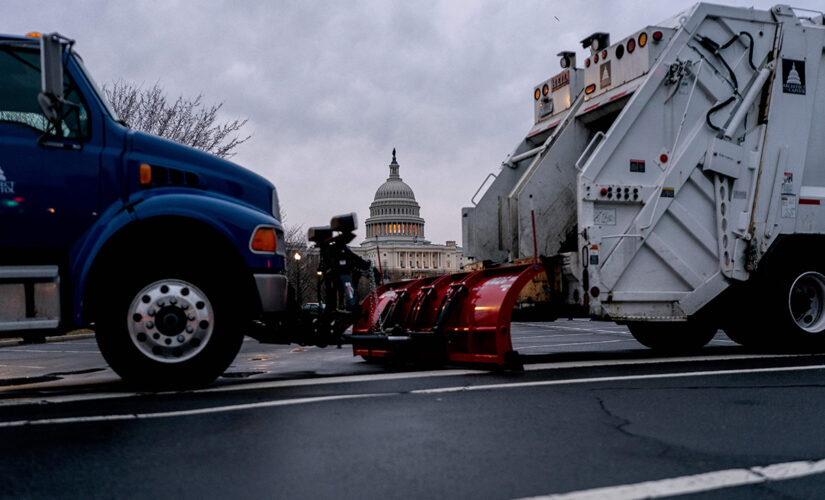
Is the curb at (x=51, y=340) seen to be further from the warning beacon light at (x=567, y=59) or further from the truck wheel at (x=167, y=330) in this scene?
the warning beacon light at (x=567, y=59)

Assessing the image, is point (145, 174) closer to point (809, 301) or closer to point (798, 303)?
point (798, 303)

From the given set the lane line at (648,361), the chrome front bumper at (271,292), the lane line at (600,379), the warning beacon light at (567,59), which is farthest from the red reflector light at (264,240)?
the warning beacon light at (567,59)

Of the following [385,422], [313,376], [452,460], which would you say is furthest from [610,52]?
[452,460]

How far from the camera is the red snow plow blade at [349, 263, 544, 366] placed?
21.4 ft

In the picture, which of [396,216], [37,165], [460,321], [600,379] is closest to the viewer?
[37,165]

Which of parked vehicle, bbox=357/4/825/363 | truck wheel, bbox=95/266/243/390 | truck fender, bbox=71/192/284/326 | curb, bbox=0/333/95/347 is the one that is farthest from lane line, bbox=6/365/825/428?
curb, bbox=0/333/95/347

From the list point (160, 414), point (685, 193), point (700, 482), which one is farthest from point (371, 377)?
point (685, 193)

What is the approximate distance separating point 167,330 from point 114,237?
777 mm

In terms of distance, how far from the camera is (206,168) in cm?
559

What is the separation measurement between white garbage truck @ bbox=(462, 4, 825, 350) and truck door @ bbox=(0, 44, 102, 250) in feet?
14.2

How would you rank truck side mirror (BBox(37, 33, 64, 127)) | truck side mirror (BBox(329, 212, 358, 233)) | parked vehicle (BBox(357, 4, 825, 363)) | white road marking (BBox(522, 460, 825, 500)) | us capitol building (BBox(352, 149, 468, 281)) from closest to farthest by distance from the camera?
white road marking (BBox(522, 460, 825, 500)), truck side mirror (BBox(37, 33, 64, 127)), truck side mirror (BBox(329, 212, 358, 233)), parked vehicle (BBox(357, 4, 825, 363)), us capitol building (BBox(352, 149, 468, 281))

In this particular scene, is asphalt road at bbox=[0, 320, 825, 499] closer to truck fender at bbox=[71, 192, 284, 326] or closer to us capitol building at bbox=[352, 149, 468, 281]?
truck fender at bbox=[71, 192, 284, 326]

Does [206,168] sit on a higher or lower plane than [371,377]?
higher

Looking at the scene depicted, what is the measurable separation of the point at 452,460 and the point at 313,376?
385 cm
